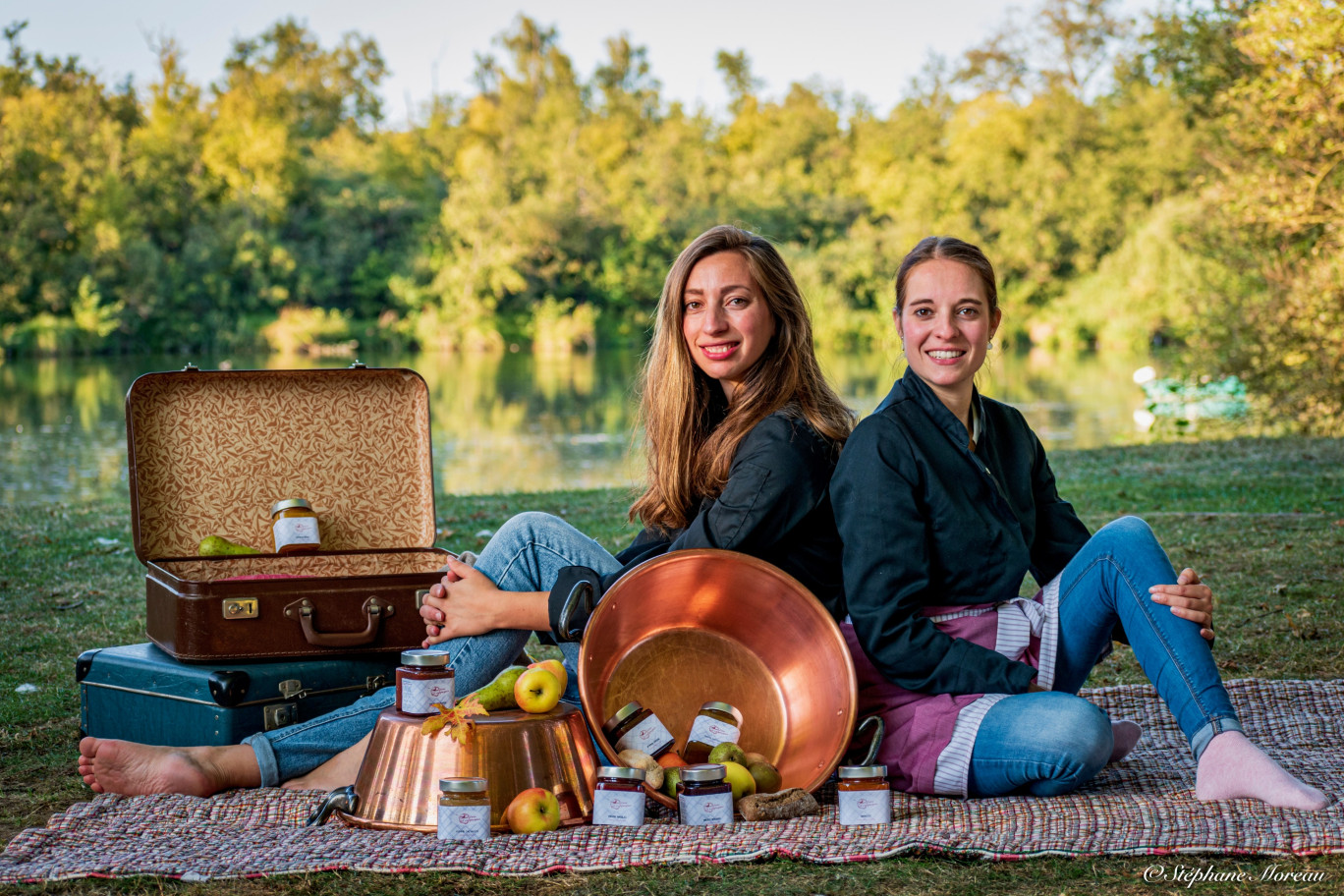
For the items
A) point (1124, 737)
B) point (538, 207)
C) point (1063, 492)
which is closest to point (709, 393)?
point (1124, 737)

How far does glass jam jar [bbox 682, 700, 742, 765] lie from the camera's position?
9.57ft

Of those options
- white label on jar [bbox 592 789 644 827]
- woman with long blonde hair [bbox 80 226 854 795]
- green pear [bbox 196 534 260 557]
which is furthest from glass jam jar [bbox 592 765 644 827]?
green pear [bbox 196 534 260 557]

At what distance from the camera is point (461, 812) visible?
2611mm

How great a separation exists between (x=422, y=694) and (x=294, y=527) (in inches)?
56.3

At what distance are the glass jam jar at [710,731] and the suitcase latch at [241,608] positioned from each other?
132cm

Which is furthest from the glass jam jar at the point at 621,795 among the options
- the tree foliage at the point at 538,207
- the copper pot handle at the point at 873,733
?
the tree foliage at the point at 538,207

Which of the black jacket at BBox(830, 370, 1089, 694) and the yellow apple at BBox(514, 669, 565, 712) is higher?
the black jacket at BBox(830, 370, 1089, 694)

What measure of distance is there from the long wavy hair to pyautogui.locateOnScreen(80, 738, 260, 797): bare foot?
129cm

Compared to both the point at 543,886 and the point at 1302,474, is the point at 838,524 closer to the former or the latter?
the point at 543,886

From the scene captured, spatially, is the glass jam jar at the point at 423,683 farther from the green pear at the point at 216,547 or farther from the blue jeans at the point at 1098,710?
the green pear at the point at 216,547

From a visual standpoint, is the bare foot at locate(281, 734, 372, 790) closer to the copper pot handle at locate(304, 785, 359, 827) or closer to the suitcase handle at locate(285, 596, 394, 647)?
the copper pot handle at locate(304, 785, 359, 827)

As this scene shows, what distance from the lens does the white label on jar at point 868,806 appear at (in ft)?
8.65

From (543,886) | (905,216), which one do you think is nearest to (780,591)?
(543,886)

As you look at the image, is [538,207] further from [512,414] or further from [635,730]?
[635,730]
